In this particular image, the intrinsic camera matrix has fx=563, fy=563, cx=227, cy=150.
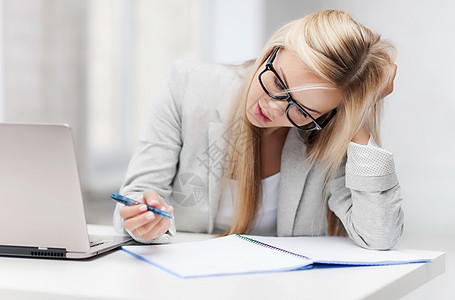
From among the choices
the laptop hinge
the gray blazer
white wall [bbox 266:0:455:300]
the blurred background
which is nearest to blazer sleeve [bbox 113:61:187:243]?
the gray blazer

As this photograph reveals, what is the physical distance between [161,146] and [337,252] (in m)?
0.51

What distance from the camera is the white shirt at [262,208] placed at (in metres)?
1.36

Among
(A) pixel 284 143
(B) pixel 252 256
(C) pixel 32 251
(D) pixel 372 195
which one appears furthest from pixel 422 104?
(C) pixel 32 251

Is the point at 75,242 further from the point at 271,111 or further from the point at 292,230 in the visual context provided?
the point at 292,230

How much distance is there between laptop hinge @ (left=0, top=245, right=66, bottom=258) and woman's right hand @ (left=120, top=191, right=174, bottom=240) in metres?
0.12

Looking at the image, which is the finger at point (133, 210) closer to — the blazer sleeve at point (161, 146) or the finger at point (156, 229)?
the finger at point (156, 229)

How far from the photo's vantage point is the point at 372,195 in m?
1.15

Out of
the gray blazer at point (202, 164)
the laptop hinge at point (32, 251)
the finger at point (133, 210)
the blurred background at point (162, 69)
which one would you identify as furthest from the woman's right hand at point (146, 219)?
the blurred background at point (162, 69)

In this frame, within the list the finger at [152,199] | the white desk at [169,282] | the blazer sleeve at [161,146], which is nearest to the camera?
the white desk at [169,282]

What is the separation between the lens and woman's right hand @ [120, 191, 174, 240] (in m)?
0.93

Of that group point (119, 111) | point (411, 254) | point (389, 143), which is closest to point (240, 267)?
point (411, 254)

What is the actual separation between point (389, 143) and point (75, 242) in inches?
68.0

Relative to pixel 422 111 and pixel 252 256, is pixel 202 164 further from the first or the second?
pixel 422 111

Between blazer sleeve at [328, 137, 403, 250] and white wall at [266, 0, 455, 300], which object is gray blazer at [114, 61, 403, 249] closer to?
blazer sleeve at [328, 137, 403, 250]
